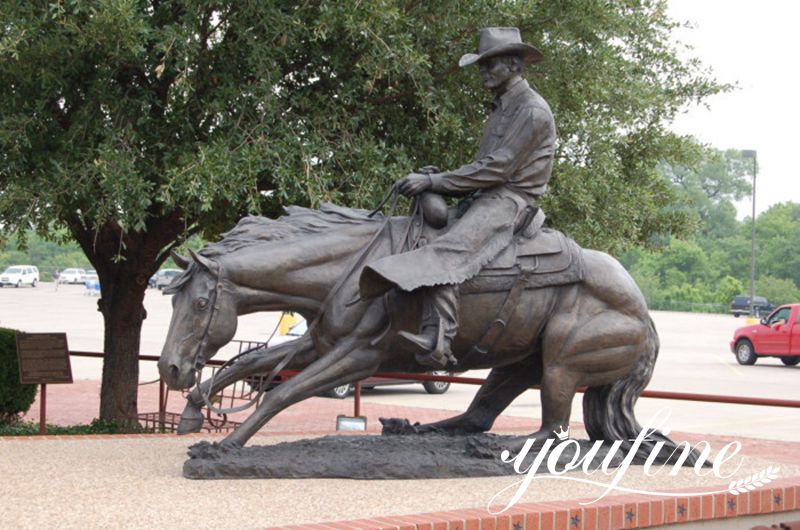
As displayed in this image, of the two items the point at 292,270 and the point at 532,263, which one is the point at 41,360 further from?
the point at 532,263

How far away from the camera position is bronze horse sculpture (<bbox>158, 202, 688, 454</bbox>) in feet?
22.5

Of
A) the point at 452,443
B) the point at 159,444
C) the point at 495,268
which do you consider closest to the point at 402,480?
the point at 452,443

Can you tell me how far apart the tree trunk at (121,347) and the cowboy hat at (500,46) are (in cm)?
599

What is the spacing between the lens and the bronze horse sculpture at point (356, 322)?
22.5 feet

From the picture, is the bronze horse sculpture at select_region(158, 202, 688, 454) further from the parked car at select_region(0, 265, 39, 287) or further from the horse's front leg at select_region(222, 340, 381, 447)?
the parked car at select_region(0, 265, 39, 287)

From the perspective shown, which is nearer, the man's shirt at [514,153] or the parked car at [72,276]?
the man's shirt at [514,153]

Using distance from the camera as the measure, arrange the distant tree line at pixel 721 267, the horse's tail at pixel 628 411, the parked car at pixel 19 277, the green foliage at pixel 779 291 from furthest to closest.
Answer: the distant tree line at pixel 721 267
the parked car at pixel 19 277
the green foliage at pixel 779 291
the horse's tail at pixel 628 411

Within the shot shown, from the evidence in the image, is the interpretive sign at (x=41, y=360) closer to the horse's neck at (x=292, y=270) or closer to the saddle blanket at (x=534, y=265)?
the horse's neck at (x=292, y=270)

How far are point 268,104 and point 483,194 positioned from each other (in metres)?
2.79

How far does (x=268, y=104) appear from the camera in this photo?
372 inches

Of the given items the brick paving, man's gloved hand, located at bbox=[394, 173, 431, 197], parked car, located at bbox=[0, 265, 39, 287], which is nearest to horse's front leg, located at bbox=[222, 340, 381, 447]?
man's gloved hand, located at bbox=[394, 173, 431, 197]

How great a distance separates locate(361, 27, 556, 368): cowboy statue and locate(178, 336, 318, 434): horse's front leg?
0.82 meters

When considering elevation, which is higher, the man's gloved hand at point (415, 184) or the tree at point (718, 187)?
the tree at point (718, 187)

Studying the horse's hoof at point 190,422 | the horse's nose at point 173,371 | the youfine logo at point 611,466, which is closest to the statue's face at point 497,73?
the youfine logo at point 611,466
